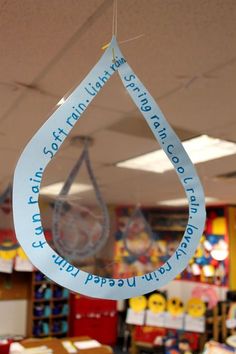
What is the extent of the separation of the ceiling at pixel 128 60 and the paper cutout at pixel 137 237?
6.76 ft

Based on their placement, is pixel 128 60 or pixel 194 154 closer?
pixel 128 60

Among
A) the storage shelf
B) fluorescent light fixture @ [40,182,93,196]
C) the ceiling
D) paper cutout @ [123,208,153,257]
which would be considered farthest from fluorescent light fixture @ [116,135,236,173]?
the storage shelf

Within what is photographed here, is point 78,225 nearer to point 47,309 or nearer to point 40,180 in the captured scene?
point 40,180

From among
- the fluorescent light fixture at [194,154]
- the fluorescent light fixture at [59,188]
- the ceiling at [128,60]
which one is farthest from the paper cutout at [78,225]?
the fluorescent light fixture at [59,188]

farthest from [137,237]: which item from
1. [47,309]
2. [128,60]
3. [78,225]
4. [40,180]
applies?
[40,180]

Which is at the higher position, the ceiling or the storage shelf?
the ceiling

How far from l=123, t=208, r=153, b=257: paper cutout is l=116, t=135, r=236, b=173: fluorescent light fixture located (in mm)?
1060

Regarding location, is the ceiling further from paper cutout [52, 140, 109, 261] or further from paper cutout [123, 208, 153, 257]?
paper cutout [123, 208, 153, 257]

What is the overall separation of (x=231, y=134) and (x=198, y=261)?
5.19 metres

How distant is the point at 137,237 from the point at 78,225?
1.51 m

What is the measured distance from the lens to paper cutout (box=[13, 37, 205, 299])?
0.75 m

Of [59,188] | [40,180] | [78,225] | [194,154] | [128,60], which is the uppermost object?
[59,188]

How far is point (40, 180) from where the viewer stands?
2.62ft

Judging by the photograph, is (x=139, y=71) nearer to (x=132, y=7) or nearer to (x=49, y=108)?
(x=132, y=7)
